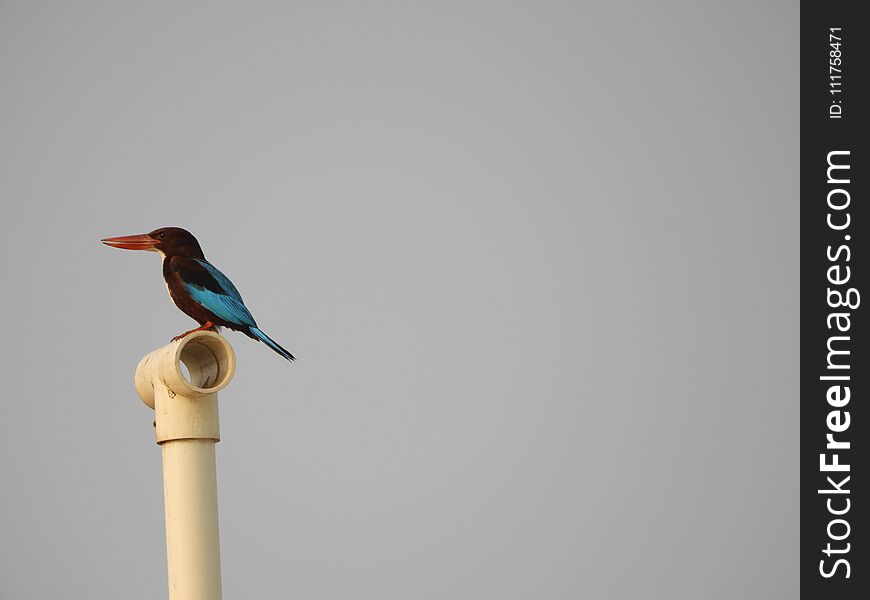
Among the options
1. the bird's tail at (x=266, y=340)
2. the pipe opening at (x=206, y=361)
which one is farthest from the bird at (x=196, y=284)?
the pipe opening at (x=206, y=361)

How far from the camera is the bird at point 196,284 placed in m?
7.61

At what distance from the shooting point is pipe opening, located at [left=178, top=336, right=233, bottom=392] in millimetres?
5941

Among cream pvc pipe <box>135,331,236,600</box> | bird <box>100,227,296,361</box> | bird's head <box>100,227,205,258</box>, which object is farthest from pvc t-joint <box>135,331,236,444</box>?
bird's head <box>100,227,205,258</box>

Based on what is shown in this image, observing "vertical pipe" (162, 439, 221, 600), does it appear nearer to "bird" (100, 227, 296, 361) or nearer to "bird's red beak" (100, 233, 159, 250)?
"bird" (100, 227, 296, 361)

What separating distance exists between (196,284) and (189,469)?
85.4 inches

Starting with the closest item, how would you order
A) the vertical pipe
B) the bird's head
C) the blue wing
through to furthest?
the vertical pipe, the blue wing, the bird's head

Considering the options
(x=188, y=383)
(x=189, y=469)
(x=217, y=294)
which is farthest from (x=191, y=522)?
(x=217, y=294)

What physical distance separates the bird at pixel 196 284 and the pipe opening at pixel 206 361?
52.2 inches

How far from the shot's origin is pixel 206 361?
6094 mm

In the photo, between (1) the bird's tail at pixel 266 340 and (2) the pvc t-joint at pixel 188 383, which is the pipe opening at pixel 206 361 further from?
(1) the bird's tail at pixel 266 340

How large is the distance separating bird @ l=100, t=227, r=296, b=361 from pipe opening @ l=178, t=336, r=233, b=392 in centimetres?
133

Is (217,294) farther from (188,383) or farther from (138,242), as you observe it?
(188,383)
